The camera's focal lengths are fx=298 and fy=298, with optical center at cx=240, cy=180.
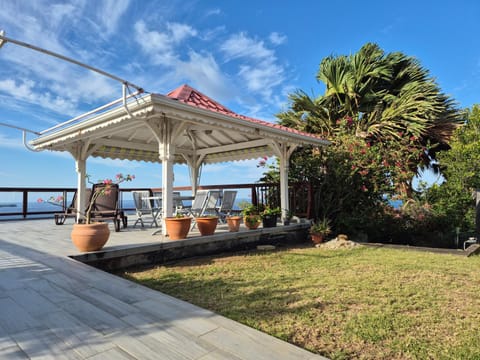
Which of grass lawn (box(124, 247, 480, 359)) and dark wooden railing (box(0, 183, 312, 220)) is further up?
dark wooden railing (box(0, 183, 312, 220))

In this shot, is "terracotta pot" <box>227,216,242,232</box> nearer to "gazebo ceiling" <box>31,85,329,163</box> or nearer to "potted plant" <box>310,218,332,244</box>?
"gazebo ceiling" <box>31,85,329,163</box>

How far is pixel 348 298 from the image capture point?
9.73 ft

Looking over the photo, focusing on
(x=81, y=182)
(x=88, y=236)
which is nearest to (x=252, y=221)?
(x=88, y=236)

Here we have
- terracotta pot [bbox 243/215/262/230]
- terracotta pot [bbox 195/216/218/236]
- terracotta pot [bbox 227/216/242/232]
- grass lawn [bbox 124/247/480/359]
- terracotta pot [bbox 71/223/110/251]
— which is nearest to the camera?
grass lawn [bbox 124/247/480/359]

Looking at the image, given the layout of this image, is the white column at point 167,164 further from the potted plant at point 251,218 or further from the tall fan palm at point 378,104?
the tall fan palm at point 378,104

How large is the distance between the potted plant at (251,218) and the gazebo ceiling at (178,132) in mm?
1601

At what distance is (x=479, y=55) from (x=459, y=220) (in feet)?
24.6

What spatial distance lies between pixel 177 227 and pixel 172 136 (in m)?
1.53

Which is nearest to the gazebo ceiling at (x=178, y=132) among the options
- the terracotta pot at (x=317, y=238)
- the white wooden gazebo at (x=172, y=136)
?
the white wooden gazebo at (x=172, y=136)

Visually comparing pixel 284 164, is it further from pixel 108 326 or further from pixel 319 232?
pixel 108 326

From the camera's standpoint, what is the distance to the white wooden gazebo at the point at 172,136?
15.5ft

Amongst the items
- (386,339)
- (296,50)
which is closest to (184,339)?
(386,339)

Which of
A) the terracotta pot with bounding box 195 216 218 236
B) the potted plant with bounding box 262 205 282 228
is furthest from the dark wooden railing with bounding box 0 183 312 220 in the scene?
the terracotta pot with bounding box 195 216 218 236

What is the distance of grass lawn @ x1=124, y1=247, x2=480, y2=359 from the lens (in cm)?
206
